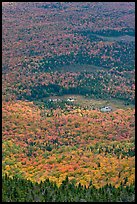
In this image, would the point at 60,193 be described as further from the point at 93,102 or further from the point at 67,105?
the point at 93,102

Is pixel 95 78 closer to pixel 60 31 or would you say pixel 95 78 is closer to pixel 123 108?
pixel 123 108

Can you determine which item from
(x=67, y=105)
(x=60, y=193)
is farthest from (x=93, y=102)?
(x=60, y=193)

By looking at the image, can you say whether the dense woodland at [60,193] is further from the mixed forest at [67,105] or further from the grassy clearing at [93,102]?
the grassy clearing at [93,102]

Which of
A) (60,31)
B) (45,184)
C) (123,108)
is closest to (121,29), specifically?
(60,31)

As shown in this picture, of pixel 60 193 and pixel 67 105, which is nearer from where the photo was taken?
pixel 60 193

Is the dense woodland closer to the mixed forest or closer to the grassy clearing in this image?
the mixed forest

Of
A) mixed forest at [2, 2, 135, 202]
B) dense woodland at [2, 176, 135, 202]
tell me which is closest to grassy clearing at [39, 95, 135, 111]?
mixed forest at [2, 2, 135, 202]

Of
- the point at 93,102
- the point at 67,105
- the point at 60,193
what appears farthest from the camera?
the point at 93,102

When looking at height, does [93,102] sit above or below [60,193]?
above
